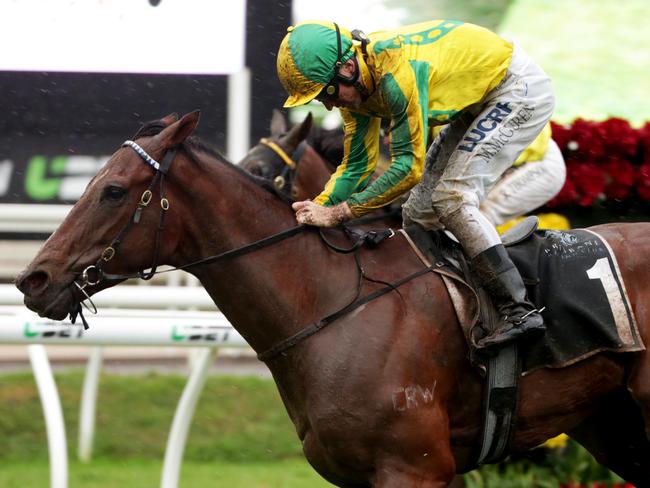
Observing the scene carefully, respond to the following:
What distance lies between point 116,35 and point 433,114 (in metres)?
3.51

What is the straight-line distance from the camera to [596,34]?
35.6 ft

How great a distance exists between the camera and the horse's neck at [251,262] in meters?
3.74

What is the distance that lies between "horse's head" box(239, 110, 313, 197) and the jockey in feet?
6.66

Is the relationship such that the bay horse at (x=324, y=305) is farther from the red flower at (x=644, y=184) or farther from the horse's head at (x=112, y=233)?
the red flower at (x=644, y=184)

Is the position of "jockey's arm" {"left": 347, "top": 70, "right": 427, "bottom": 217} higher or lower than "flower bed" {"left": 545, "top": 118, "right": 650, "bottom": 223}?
higher

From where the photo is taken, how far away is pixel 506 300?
380cm

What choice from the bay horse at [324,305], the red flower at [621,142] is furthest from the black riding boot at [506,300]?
the red flower at [621,142]

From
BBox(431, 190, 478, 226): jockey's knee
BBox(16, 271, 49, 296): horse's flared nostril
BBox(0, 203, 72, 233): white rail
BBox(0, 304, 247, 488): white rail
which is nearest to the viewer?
BBox(16, 271, 49, 296): horse's flared nostril

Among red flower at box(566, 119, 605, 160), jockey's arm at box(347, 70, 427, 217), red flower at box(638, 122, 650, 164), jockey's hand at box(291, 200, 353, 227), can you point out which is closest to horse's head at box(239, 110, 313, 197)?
red flower at box(566, 119, 605, 160)

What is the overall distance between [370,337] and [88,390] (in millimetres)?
2418

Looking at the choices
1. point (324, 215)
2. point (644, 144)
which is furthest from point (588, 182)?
point (324, 215)

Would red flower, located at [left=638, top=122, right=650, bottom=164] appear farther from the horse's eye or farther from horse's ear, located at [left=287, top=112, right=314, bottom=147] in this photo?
the horse's eye

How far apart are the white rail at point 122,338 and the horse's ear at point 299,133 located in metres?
1.65

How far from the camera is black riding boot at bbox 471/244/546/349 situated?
3.73m
